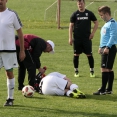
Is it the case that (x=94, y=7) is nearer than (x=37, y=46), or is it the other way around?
(x=37, y=46)

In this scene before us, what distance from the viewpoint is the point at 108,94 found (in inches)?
360

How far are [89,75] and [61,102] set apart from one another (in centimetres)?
373

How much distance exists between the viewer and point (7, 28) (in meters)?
7.57

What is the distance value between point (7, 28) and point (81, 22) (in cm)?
459

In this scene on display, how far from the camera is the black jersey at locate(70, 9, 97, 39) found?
11.8m

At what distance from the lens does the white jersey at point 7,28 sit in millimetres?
7535

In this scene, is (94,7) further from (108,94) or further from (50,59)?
(108,94)

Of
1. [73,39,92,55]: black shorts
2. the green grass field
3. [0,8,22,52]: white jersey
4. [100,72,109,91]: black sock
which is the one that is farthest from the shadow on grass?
[73,39,92,55]: black shorts

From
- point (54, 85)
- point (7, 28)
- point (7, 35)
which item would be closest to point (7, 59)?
point (7, 35)

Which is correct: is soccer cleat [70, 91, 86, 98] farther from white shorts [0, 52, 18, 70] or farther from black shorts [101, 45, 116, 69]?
white shorts [0, 52, 18, 70]

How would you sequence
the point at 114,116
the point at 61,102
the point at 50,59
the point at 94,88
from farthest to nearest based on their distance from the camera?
1. the point at 50,59
2. the point at 94,88
3. the point at 61,102
4. the point at 114,116

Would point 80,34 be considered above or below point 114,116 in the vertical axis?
above

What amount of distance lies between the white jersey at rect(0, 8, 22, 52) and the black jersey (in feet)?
14.3

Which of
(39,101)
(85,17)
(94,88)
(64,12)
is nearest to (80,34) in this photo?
(85,17)
